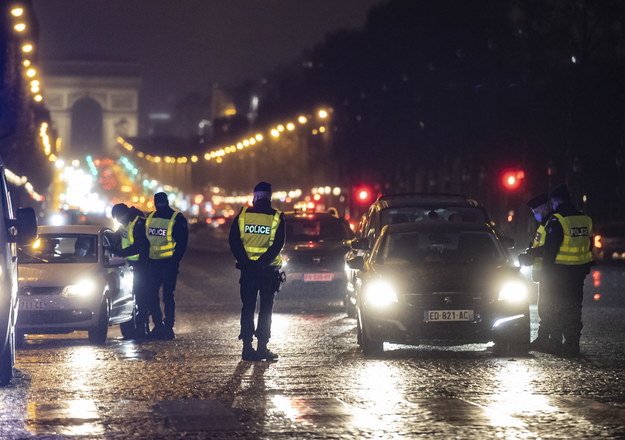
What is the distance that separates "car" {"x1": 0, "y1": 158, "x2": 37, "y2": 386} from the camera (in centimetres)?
1175

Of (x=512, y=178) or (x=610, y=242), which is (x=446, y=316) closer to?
(x=610, y=242)

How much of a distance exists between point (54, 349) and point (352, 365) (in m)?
3.67

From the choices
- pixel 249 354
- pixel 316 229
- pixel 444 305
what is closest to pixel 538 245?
pixel 444 305

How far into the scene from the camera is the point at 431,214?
61.7 ft

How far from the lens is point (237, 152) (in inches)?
5108

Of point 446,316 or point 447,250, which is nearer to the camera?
point 446,316

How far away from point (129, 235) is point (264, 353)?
3966 mm

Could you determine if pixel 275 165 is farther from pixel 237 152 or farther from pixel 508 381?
pixel 508 381

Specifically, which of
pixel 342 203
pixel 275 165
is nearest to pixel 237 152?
pixel 275 165

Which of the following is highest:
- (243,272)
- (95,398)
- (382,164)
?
(382,164)

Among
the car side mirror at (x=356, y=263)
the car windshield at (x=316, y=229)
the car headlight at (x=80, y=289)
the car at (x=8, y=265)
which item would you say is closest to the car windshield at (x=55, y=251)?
the car headlight at (x=80, y=289)

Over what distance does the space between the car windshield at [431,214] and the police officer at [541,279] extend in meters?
3.18

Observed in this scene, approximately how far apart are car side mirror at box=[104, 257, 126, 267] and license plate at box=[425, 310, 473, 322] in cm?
452

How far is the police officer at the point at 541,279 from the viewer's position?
582 inches
